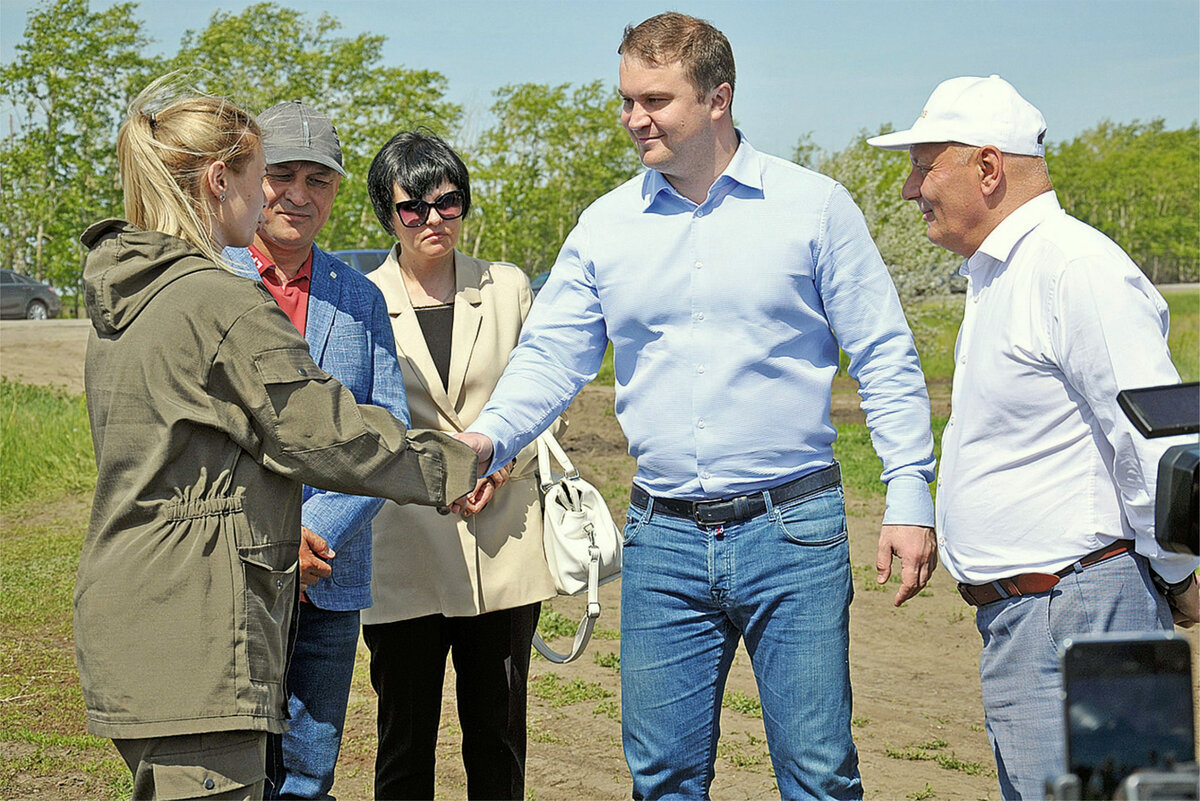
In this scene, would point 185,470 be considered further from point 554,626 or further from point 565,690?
point 554,626

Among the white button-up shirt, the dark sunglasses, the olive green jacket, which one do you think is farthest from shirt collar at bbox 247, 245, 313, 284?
the white button-up shirt

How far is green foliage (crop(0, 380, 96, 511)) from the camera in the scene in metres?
11.3

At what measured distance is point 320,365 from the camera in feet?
11.7

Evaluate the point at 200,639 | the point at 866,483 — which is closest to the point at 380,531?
the point at 200,639

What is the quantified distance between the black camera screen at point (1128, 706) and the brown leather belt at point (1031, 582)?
1515 mm

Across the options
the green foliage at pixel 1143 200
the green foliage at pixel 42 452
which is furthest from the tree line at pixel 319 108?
the green foliage at pixel 1143 200

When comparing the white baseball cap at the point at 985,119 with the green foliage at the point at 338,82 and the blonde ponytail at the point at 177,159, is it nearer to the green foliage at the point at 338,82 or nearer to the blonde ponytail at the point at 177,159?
the blonde ponytail at the point at 177,159

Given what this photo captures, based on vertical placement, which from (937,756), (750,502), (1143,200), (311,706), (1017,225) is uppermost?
(1143,200)

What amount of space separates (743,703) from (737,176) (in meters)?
3.47

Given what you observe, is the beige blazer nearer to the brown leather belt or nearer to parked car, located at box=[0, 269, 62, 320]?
the brown leather belt

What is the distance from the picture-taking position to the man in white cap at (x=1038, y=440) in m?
2.62

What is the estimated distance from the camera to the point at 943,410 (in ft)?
56.1

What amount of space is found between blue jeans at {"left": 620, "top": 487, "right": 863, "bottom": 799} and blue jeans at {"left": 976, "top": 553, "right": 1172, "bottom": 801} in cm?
47

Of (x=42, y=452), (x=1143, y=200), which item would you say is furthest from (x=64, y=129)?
(x=1143, y=200)
